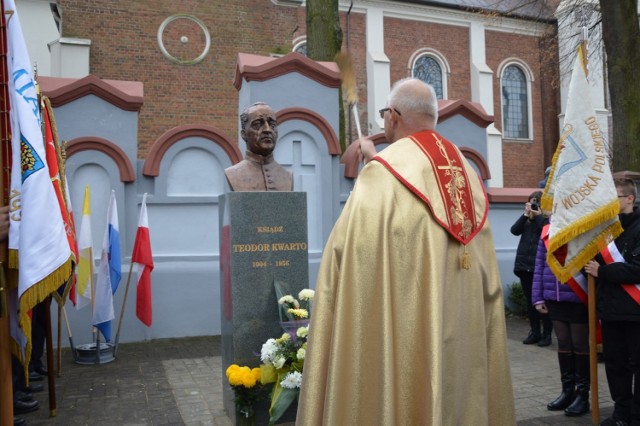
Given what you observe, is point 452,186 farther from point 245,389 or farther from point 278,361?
point 245,389

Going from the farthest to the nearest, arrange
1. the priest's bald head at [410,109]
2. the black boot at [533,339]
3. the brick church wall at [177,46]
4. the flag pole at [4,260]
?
the brick church wall at [177,46] < the black boot at [533,339] < the flag pole at [4,260] < the priest's bald head at [410,109]

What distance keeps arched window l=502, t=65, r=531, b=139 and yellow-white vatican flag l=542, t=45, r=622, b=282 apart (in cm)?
2071

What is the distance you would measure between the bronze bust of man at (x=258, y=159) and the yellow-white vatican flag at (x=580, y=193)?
7.64 feet

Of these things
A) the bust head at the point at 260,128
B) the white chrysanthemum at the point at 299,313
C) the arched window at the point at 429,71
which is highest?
the arched window at the point at 429,71

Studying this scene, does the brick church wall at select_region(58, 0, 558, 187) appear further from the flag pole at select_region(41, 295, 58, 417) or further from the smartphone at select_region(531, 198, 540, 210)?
the flag pole at select_region(41, 295, 58, 417)

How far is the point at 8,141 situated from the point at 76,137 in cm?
496

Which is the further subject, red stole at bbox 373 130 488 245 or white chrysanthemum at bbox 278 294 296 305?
white chrysanthemum at bbox 278 294 296 305

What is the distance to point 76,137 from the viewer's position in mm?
8109

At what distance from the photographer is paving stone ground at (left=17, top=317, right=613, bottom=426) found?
16.0 ft

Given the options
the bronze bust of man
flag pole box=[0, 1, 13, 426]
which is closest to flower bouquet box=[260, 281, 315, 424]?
the bronze bust of man

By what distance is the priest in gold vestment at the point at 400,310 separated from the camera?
248 centimetres

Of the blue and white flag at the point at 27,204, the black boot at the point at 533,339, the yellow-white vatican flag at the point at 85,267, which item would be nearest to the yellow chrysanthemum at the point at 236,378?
the blue and white flag at the point at 27,204

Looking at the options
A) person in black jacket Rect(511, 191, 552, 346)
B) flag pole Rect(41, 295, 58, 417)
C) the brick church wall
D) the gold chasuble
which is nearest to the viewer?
the gold chasuble

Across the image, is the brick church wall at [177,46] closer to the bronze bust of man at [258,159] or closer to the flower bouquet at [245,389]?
the bronze bust of man at [258,159]
